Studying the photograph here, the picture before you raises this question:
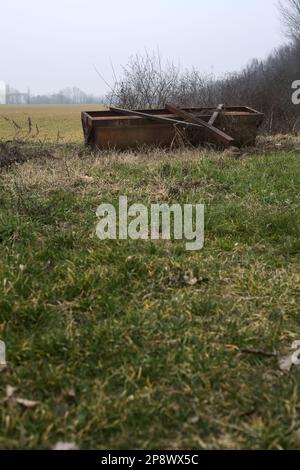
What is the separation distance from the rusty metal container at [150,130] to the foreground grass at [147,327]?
321 cm

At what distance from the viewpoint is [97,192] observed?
523 cm

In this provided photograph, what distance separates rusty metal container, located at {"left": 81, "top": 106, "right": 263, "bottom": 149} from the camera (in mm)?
8000

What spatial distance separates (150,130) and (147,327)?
5876mm

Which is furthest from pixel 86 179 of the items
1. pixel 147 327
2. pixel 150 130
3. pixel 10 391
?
pixel 10 391

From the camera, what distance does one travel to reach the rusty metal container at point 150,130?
26.2 ft

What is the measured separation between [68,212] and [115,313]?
183 cm

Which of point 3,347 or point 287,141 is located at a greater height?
point 287,141

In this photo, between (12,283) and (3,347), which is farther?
(12,283)

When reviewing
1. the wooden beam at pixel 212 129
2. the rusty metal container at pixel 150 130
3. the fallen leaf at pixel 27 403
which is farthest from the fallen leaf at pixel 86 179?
the fallen leaf at pixel 27 403

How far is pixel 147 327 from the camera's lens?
2799 mm
